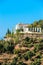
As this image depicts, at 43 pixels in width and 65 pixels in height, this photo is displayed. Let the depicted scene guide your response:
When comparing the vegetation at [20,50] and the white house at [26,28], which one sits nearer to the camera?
the vegetation at [20,50]

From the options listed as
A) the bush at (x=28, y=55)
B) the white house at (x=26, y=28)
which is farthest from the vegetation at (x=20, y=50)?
the white house at (x=26, y=28)

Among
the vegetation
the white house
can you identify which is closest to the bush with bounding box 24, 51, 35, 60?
the vegetation

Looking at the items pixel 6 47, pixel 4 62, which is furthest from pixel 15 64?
pixel 6 47

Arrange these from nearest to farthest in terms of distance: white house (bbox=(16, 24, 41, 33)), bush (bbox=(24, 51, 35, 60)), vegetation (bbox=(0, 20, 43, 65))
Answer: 1. vegetation (bbox=(0, 20, 43, 65))
2. bush (bbox=(24, 51, 35, 60))
3. white house (bbox=(16, 24, 41, 33))

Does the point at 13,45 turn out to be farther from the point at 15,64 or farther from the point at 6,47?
the point at 15,64

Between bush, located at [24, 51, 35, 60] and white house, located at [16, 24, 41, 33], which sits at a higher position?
white house, located at [16, 24, 41, 33]

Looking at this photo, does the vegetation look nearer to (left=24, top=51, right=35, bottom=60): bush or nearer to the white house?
(left=24, top=51, right=35, bottom=60): bush

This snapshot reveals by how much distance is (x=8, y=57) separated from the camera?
64.8 metres

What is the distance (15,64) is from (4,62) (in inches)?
68.8

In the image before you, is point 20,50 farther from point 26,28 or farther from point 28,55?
point 26,28

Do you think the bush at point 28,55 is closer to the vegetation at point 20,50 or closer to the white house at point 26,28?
the vegetation at point 20,50

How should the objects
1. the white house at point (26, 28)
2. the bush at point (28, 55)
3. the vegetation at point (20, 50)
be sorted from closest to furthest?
1. the vegetation at point (20, 50)
2. the bush at point (28, 55)
3. the white house at point (26, 28)

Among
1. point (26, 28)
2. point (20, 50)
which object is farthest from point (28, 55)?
point (26, 28)

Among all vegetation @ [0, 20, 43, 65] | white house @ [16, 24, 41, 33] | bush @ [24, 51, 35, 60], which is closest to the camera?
vegetation @ [0, 20, 43, 65]
